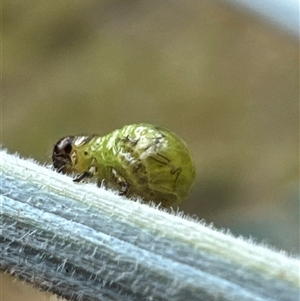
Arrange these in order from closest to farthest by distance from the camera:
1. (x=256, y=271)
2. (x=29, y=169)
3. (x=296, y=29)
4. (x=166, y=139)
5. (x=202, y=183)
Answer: (x=256, y=271) < (x=29, y=169) < (x=166, y=139) < (x=296, y=29) < (x=202, y=183)

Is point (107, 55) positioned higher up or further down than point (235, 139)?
higher up

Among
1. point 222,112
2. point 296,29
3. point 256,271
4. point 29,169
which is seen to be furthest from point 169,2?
point 256,271

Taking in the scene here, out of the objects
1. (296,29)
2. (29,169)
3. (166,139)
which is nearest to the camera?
(29,169)

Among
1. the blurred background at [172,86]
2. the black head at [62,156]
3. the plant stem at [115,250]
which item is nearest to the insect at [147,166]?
the black head at [62,156]

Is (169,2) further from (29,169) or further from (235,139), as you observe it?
(29,169)

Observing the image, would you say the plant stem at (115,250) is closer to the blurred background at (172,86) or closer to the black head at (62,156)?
the black head at (62,156)

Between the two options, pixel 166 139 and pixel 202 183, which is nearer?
pixel 166 139
